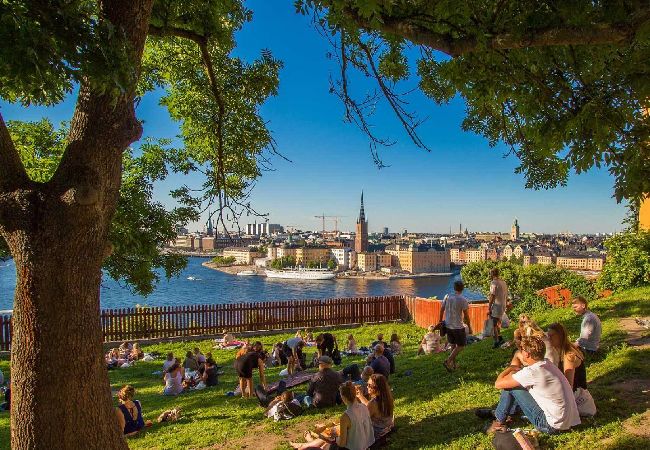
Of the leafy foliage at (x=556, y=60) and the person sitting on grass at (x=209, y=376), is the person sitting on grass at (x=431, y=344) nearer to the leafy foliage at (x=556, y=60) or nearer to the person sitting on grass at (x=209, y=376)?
the person sitting on grass at (x=209, y=376)

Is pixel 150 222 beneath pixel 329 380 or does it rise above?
above

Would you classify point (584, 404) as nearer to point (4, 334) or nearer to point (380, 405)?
point (380, 405)

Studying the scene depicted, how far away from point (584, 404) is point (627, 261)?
9.48 m

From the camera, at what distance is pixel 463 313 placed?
25.9 feet

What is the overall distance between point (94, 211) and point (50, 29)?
3.57 ft

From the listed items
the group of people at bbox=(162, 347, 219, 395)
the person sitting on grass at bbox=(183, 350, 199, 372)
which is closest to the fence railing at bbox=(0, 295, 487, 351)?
the person sitting on grass at bbox=(183, 350, 199, 372)

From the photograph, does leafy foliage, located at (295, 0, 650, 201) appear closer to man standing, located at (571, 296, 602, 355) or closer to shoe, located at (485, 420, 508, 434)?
shoe, located at (485, 420, 508, 434)

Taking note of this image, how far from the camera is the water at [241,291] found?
70188 millimetres

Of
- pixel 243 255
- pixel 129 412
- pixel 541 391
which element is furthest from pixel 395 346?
pixel 243 255

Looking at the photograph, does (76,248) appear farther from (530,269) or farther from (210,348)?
(530,269)

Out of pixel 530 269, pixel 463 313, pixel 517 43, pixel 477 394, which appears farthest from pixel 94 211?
pixel 530 269

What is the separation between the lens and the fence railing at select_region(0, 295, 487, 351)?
→ 627 inches


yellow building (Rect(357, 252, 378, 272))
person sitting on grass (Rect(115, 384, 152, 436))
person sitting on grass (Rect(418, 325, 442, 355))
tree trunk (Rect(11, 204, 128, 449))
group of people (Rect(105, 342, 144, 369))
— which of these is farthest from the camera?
yellow building (Rect(357, 252, 378, 272))

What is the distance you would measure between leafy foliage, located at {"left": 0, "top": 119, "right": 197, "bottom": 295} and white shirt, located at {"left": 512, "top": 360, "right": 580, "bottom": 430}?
21.1 feet
